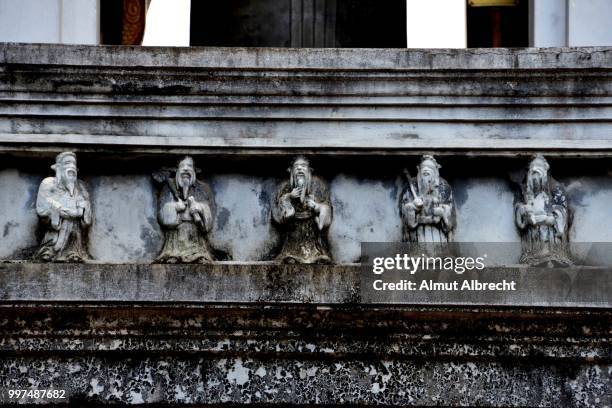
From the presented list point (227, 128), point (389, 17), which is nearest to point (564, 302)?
point (227, 128)

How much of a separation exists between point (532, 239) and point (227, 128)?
225 cm

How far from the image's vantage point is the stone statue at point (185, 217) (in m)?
11.0

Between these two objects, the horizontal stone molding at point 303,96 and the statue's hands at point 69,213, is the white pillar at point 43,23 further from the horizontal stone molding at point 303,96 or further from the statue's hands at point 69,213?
the statue's hands at point 69,213

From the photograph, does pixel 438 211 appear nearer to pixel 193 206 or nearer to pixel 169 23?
pixel 193 206

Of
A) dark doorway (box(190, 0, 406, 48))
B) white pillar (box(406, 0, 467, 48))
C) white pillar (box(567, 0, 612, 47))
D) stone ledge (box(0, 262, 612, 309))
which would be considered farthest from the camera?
dark doorway (box(190, 0, 406, 48))

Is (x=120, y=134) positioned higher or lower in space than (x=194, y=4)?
lower

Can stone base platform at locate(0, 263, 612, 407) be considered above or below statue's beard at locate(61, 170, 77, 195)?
below

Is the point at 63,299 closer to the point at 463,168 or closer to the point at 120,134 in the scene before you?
the point at 120,134

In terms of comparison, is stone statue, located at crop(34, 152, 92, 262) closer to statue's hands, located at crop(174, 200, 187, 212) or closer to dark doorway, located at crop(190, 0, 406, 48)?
statue's hands, located at crop(174, 200, 187, 212)

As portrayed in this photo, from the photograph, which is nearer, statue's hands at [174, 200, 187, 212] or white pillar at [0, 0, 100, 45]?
statue's hands at [174, 200, 187, 212]

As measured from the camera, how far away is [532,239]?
11.0 m

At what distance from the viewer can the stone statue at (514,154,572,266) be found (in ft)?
36.0

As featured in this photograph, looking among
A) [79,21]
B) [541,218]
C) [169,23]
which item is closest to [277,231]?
[541,218]

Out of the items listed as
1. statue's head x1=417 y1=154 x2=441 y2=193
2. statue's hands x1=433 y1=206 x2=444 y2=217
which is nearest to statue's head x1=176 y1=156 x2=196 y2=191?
statue's head x1=417 y1=154 x2=441 y2=193
